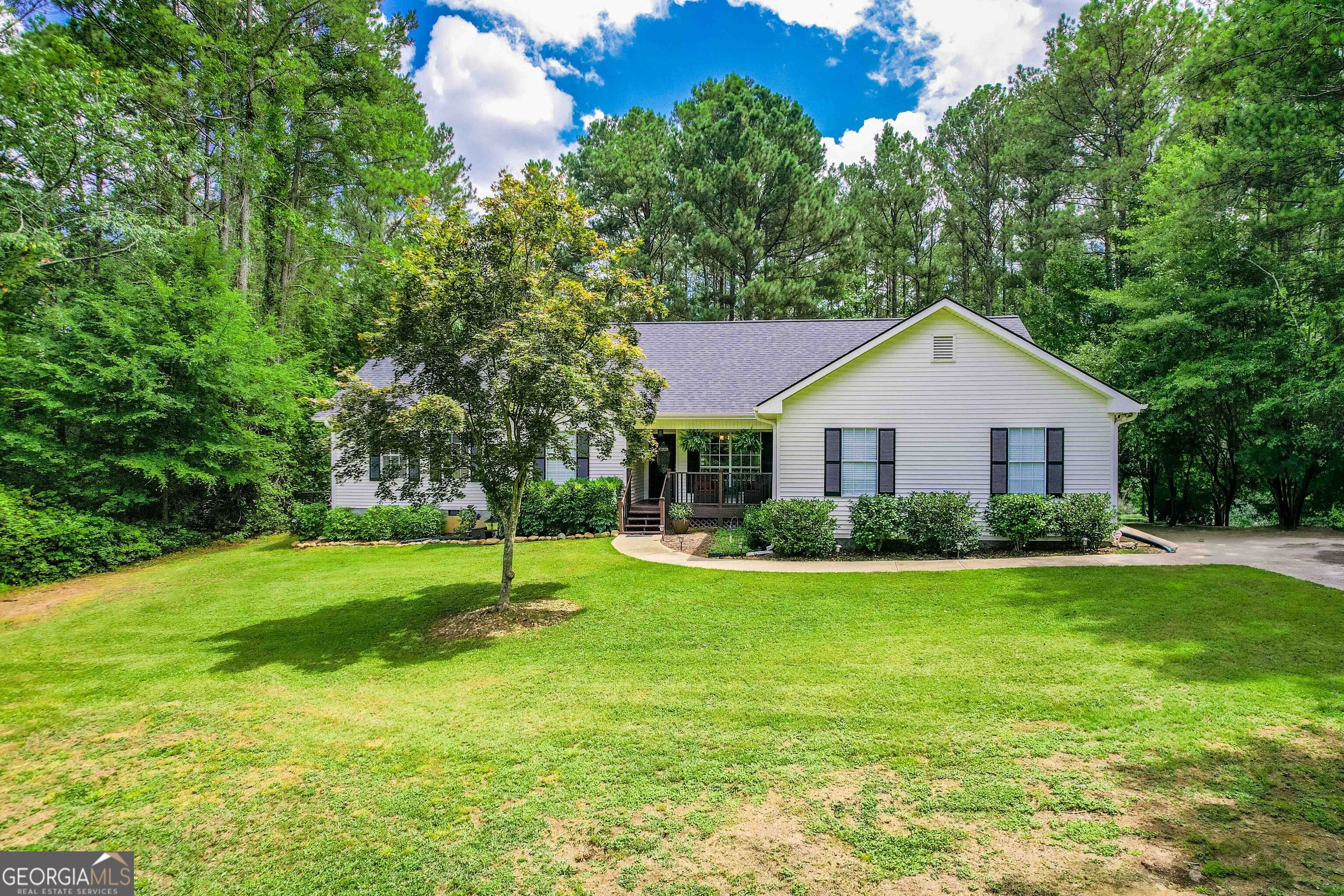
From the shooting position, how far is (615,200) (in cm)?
2981

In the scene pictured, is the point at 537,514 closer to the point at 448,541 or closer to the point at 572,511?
the point at 572,511

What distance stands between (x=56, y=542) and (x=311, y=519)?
5.09 m

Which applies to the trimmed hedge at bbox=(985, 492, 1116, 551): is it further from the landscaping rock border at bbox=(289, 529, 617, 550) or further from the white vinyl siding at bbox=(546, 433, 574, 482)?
the white vinyl siding at bbox=(546, 433, 574, 482)

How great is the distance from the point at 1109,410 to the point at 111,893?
16.4 metres

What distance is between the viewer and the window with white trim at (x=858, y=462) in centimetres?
1348

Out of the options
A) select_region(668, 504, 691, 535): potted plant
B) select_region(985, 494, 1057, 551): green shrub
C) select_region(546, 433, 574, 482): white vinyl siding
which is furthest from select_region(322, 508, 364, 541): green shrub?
select_region(985, 494, 1057, 551): green shrub

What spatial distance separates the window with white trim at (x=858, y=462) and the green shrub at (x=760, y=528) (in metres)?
2.04

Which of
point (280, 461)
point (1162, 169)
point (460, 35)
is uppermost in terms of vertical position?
point (460, 35)

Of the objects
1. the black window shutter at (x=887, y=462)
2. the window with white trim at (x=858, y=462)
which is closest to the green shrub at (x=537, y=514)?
the window with white trim at (x=858, y=462)

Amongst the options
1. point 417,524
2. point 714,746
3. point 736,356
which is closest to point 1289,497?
point 736,356

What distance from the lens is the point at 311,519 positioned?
16.9 metres

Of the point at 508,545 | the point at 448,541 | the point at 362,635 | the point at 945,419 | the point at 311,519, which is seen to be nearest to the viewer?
the point at 362,635

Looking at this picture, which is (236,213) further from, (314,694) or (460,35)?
(314,694)

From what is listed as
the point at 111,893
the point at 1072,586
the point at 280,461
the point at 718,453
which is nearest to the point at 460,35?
the point at 718,453
